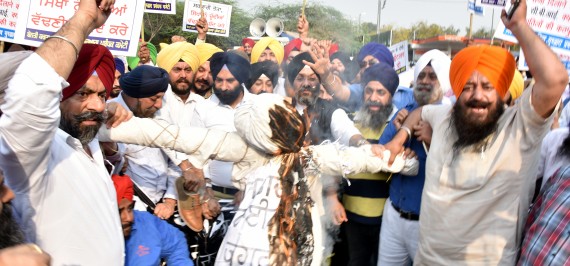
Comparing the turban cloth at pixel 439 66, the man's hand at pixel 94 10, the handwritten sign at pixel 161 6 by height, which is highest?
the handwritten sign at pixel 161 6

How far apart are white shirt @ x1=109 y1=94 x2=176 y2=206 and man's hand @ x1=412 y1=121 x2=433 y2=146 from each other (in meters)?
1.75

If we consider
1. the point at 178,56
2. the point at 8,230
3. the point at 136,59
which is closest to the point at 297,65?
the point at 178,56

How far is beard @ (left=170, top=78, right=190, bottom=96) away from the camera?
5.45 meters

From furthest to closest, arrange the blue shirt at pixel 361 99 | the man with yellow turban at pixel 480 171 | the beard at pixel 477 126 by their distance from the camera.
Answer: the blue shirt at pixel 361 99, the beard at pixel 477 126, the man with yellow turban at pixel 480 171

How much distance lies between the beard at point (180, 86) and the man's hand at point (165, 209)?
5.64 ft

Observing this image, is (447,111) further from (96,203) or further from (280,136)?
(96,203)

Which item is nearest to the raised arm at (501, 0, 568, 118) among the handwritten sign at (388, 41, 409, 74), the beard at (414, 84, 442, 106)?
the beard at (414, 84, 442, 106)

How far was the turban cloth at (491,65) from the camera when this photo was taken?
2.96 metres

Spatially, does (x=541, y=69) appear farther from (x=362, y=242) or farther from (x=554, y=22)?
(x=554, y=22)

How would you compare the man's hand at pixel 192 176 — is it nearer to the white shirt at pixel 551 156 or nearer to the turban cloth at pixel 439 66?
the turban cloth at pixel 439 66

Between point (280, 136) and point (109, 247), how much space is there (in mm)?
997

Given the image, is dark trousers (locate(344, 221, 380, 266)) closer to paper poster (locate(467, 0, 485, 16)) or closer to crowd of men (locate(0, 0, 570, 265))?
crowd of men (locate(0, 0, 570, 265))

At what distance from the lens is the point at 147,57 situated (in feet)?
28.3

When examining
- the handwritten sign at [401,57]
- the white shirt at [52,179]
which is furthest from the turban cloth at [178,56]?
the handwritten sign at [401,57]
